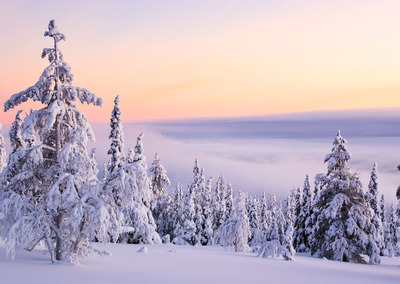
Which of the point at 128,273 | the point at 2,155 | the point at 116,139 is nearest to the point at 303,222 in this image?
the point at 116,139

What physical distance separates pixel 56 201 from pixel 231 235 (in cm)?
2711

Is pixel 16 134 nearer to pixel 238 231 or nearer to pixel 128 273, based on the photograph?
pixel 238 231

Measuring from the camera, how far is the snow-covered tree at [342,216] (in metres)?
30.3

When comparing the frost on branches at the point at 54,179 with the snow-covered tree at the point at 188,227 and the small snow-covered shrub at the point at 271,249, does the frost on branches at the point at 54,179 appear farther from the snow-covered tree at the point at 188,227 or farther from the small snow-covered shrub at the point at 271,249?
the snow-covered tree at the point at 188,227

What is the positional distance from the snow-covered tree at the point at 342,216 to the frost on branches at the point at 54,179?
23081mm

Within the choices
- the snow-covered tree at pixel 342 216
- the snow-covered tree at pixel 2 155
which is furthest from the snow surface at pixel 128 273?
the snow-covered tree at pixel 2 155

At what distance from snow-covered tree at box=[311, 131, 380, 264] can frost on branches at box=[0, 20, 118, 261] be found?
23.1 m

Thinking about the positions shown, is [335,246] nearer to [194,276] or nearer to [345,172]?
[345,172]

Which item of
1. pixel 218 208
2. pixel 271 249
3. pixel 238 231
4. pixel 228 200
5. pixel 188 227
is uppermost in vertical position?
pixel 228 200

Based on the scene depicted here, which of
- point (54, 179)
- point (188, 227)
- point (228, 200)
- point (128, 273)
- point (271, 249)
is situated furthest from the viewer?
point (228, 200)

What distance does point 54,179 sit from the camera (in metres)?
15.5

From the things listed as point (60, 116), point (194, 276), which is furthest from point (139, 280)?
point (60, 116)

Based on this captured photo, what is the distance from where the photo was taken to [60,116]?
50.7ft

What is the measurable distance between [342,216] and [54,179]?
26202 millimetres
